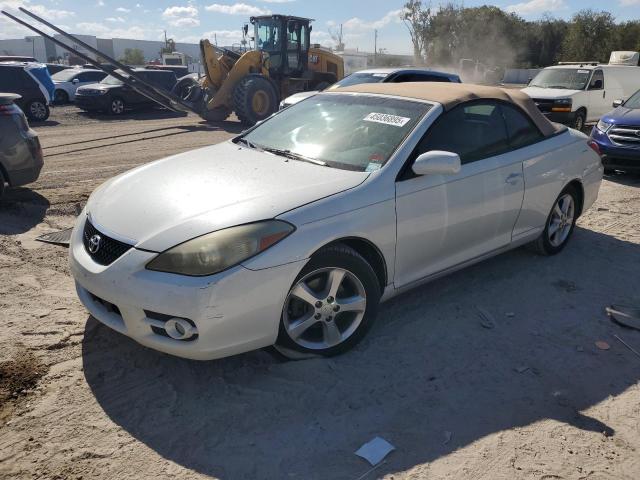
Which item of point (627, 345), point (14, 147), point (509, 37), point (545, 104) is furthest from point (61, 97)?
point (509, 37)

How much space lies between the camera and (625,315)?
4.04m

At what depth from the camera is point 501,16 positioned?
54688 millimetres

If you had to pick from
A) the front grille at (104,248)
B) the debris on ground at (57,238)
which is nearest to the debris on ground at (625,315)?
the front grille at (104,248)

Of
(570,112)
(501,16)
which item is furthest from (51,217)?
(501,16)

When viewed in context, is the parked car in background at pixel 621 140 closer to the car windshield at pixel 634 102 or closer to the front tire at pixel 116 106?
the car windshield at pixel 634 102

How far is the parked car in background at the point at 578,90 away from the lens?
12.5 metres

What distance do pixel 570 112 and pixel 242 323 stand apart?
470 inches

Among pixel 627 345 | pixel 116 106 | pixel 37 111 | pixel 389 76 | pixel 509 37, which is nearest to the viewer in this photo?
pixel 627 345

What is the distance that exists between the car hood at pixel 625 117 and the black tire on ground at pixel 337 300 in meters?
7.15

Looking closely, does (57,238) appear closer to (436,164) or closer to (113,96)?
(436,164)

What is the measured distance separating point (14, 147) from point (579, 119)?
11.9m

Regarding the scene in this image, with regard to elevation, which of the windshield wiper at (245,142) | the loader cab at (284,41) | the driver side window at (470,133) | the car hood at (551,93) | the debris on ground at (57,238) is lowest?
the debris on ground at (57,238)

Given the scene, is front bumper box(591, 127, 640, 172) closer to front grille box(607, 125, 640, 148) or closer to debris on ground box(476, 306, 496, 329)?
front grille box(607, 125, 640, 148)

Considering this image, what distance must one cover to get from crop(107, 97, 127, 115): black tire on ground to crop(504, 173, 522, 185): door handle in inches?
634
